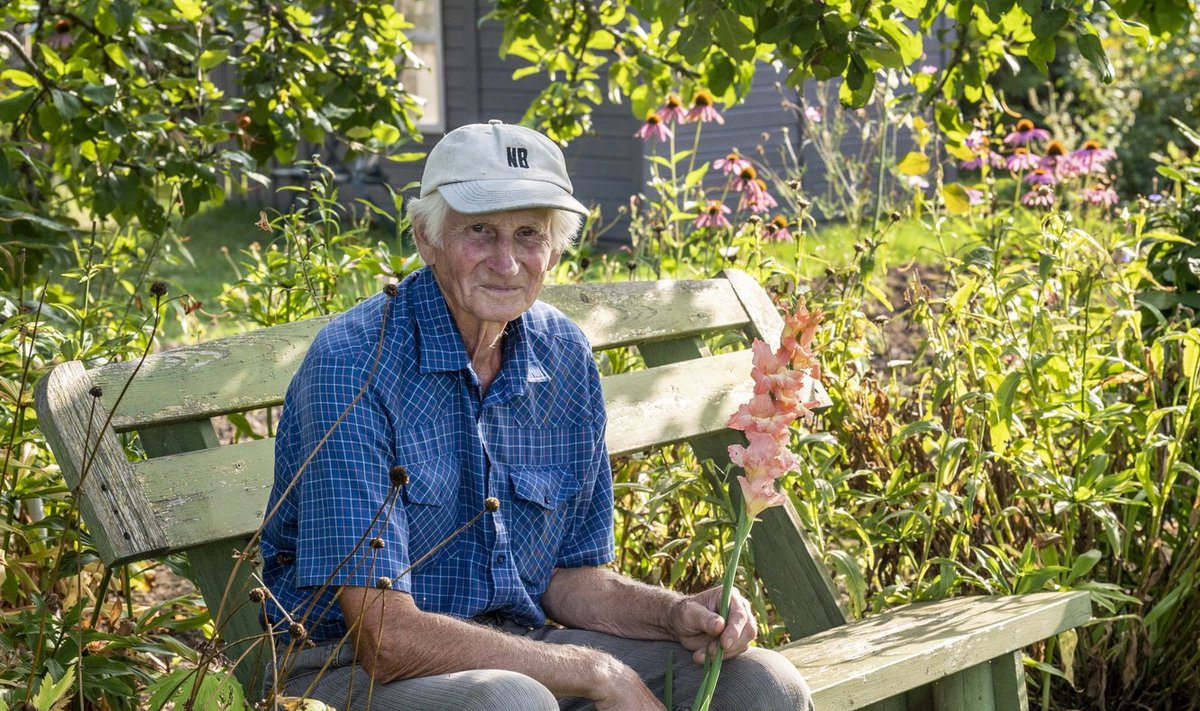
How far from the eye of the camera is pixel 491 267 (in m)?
2.23

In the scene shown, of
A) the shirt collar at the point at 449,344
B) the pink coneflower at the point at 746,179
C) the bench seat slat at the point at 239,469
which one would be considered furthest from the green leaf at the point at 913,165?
the shirt collar at the point at 449,344

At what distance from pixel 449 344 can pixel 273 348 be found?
1.34 feet

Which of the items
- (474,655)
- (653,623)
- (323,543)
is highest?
(323,543)

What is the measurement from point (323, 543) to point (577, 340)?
68 cm

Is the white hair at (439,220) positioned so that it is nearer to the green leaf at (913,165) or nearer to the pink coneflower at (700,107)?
the green leaf at (913,165)

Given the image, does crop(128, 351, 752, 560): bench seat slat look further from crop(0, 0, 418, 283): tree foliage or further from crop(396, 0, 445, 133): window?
crop(396, 0, 445, 133): window

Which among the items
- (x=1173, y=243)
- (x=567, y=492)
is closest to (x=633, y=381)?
(x=567, y=492)

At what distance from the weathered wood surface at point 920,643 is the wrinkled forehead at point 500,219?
0.88 m

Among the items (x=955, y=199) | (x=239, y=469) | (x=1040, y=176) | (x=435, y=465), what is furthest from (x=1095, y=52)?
(x=1040, y=176)

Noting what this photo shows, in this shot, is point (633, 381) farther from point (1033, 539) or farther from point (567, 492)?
point (1033, 539)

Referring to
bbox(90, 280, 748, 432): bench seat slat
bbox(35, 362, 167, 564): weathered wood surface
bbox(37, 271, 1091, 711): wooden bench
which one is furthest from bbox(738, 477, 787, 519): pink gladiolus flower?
bbox(90, 280, 748, 432): bench seat slat

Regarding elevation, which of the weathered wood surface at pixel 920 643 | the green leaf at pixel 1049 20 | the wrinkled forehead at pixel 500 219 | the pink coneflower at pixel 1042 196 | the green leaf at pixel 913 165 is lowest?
the weathered wood surface at pixel 920 643

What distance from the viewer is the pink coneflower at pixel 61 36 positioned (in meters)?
4.03

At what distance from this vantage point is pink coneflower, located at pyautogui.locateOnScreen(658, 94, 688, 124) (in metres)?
4.79
